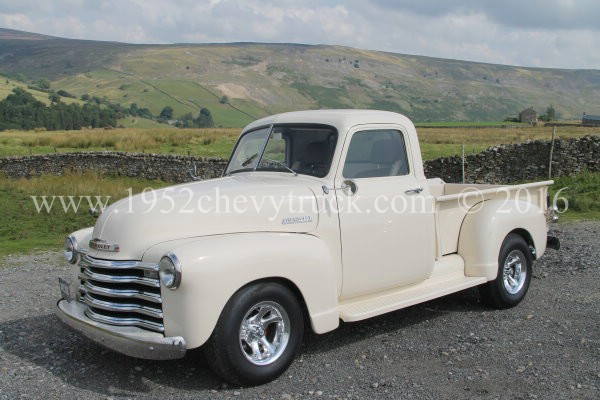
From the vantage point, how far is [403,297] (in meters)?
5.94

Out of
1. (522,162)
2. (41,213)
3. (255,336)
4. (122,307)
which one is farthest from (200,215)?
(522,162)

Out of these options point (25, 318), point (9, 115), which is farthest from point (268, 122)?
point (9, 115)

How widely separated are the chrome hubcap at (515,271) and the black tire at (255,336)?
3.15 m

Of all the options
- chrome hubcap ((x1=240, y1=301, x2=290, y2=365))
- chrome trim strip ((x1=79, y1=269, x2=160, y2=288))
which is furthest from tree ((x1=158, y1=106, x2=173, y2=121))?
chrome hubcap ((x1=240, y1=301, x2=290, y2=365))

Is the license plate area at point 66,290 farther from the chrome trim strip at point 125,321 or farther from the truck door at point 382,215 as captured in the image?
the truck door at point 382,215

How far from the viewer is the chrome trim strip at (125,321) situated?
4.55 meters

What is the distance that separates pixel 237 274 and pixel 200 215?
2.32 feet

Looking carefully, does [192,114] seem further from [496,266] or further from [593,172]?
[496,266]

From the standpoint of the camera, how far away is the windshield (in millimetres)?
5875

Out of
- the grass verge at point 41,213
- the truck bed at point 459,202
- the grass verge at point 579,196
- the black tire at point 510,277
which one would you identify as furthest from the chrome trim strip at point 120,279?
the grass verge at point 579,196

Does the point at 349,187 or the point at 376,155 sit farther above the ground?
the point at 376,155

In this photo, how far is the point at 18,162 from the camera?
28781 mm

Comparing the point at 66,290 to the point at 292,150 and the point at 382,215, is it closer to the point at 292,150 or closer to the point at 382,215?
the point at 292,150

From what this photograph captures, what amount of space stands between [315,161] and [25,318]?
12.1ft
